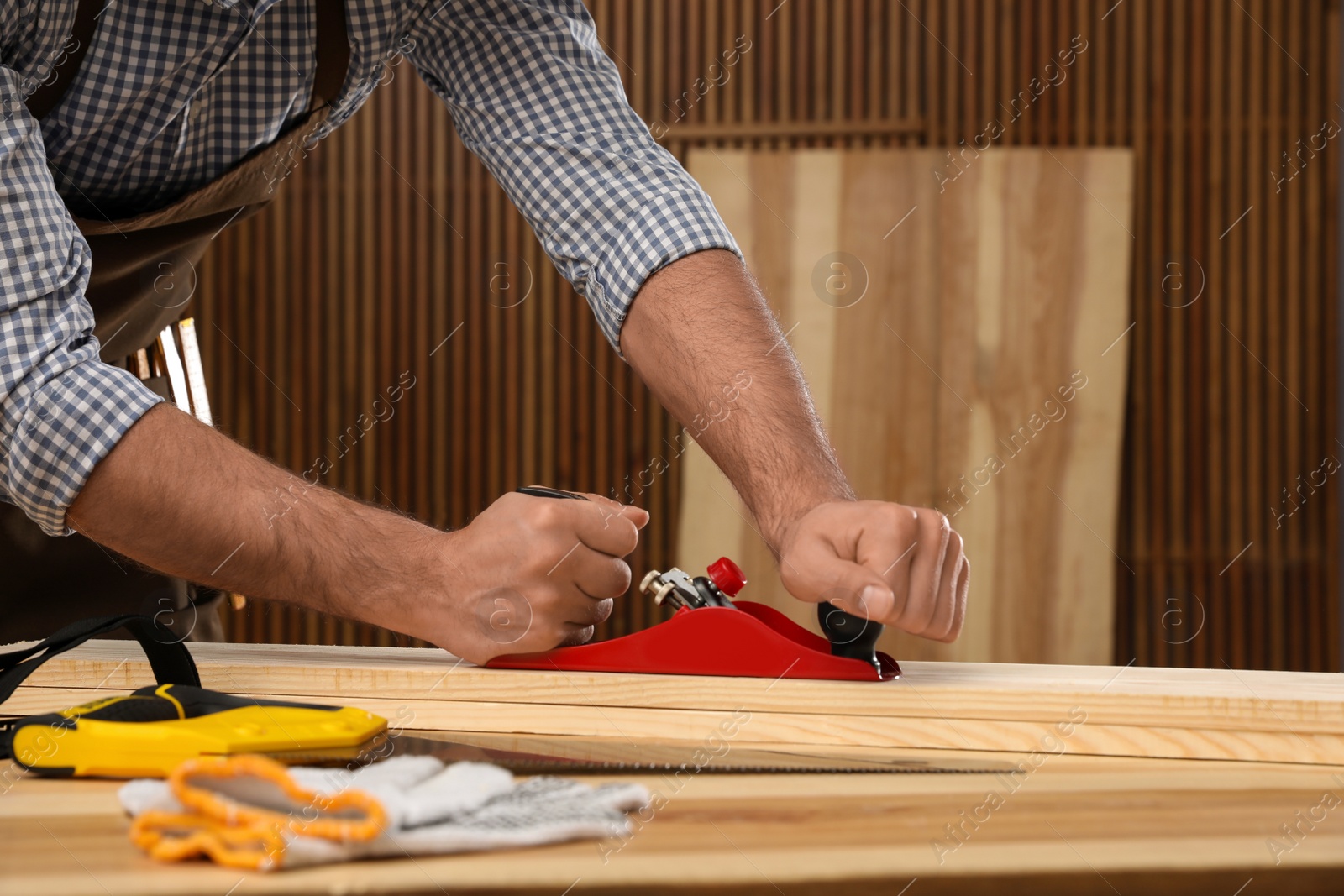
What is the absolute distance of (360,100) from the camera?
1580 mm

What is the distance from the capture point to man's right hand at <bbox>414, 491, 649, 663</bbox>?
1.01 m

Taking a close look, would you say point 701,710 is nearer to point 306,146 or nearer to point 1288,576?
point 306,146

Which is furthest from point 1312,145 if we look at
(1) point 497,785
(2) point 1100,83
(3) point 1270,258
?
(1) point 497,785

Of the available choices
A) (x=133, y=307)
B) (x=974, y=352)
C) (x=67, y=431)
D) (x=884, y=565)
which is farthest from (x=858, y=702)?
(x=974, y=352)

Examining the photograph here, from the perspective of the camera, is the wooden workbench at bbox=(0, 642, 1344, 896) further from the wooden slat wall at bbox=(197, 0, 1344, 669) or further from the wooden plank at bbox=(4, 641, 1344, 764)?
the wooden slat wall at bbox=(197, 0, 1344, 669)

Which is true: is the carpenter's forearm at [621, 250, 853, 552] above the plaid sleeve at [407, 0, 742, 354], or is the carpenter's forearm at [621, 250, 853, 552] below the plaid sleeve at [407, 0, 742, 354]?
below

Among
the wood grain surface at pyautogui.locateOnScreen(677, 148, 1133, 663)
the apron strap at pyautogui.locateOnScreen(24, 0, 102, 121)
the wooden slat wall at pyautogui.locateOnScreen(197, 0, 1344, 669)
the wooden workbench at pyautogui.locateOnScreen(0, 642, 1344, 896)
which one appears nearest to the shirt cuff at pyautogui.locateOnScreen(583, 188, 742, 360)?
the wooden workbench at pyautogui.locateOnScreen(0, 642, 1344, 896)

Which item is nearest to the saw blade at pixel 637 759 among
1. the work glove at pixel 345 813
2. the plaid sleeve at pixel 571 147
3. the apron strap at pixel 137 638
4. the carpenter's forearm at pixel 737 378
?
the work glove at pixel 345 813

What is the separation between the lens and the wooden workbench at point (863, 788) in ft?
1.77

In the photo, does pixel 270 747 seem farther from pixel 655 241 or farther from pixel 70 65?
pixel 70 65

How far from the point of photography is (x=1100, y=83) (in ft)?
11.4

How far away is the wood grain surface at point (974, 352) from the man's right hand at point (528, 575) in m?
2.22

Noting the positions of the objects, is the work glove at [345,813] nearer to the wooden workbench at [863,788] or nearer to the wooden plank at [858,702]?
the wooden workbench at [863,788]

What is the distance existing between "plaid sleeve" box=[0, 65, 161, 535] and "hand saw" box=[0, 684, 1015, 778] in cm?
27
